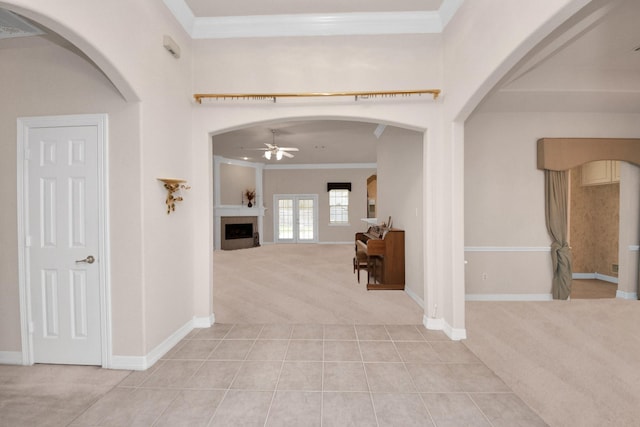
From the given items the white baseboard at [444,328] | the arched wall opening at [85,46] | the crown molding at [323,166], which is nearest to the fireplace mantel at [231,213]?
the crown molding at [323,166]

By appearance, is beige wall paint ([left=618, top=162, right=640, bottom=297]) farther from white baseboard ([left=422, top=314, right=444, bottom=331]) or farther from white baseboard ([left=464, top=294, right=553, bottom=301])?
white baseboard ([left=422, top=314, right=444, bottom=331])

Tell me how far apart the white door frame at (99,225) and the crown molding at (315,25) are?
5.27ft

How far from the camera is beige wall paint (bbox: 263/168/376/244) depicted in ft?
38.0

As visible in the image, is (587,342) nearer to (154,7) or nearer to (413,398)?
(413,398)

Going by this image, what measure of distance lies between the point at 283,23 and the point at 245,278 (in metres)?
4.48

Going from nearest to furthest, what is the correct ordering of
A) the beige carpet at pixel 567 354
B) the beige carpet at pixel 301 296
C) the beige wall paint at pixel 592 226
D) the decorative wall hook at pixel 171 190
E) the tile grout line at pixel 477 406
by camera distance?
the tile grout line at pixel 477 406 → the beige carpet at pixel 567 354 → the decorative wall hook at pixel 171 190 → the beige carpet at pixel 301 296 → the beige wall paint at pixel 592 226

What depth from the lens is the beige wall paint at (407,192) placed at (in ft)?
14.1

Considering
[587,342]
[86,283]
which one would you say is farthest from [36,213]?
[587,342]

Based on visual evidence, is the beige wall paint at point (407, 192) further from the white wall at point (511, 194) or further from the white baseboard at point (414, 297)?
the white wall at point (511, 194)

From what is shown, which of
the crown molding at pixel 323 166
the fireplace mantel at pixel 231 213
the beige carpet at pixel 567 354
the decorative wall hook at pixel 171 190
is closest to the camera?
the beige carpet at pixel 567 354

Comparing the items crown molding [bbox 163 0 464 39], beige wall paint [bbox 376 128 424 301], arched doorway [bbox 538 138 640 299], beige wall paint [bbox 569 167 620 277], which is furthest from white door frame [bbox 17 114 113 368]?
beige wall paint [bbox 569 167 620 277]

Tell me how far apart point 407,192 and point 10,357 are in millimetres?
5039

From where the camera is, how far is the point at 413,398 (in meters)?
2.20

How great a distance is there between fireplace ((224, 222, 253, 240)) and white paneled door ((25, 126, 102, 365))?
295 inches
